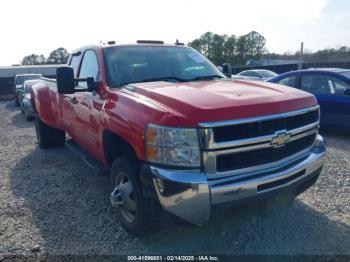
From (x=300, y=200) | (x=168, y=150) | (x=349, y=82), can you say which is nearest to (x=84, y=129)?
(x=168, y=150)

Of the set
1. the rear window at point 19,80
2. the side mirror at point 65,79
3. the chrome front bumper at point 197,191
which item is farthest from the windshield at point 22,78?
the chrome front bumper at point 197,191

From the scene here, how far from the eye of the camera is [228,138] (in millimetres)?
2707

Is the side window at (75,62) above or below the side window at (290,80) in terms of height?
above

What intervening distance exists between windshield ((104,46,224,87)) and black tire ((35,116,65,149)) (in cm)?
354

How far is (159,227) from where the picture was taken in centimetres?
349

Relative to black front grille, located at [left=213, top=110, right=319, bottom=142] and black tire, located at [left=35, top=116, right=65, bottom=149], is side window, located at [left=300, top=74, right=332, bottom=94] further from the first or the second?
black tire, located at [left=35, top=116, right=65, bottom=149]

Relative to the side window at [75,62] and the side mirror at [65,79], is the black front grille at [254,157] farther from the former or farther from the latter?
the side window at [75,62]

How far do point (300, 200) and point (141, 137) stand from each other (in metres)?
2.37

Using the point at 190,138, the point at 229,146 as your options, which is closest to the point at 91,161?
the point at 190,138

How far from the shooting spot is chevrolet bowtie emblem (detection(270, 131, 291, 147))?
9.56ft

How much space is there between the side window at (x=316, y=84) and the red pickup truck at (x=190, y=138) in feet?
14.7

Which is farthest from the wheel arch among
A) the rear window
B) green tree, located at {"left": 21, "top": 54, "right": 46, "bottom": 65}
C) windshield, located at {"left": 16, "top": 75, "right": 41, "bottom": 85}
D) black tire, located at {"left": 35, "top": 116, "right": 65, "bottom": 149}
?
green tree, located at {"left": 21, "top": 54, "right": 46, "bottom": 65}

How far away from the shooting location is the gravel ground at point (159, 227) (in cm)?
318

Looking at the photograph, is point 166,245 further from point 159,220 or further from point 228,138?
point 228,138
